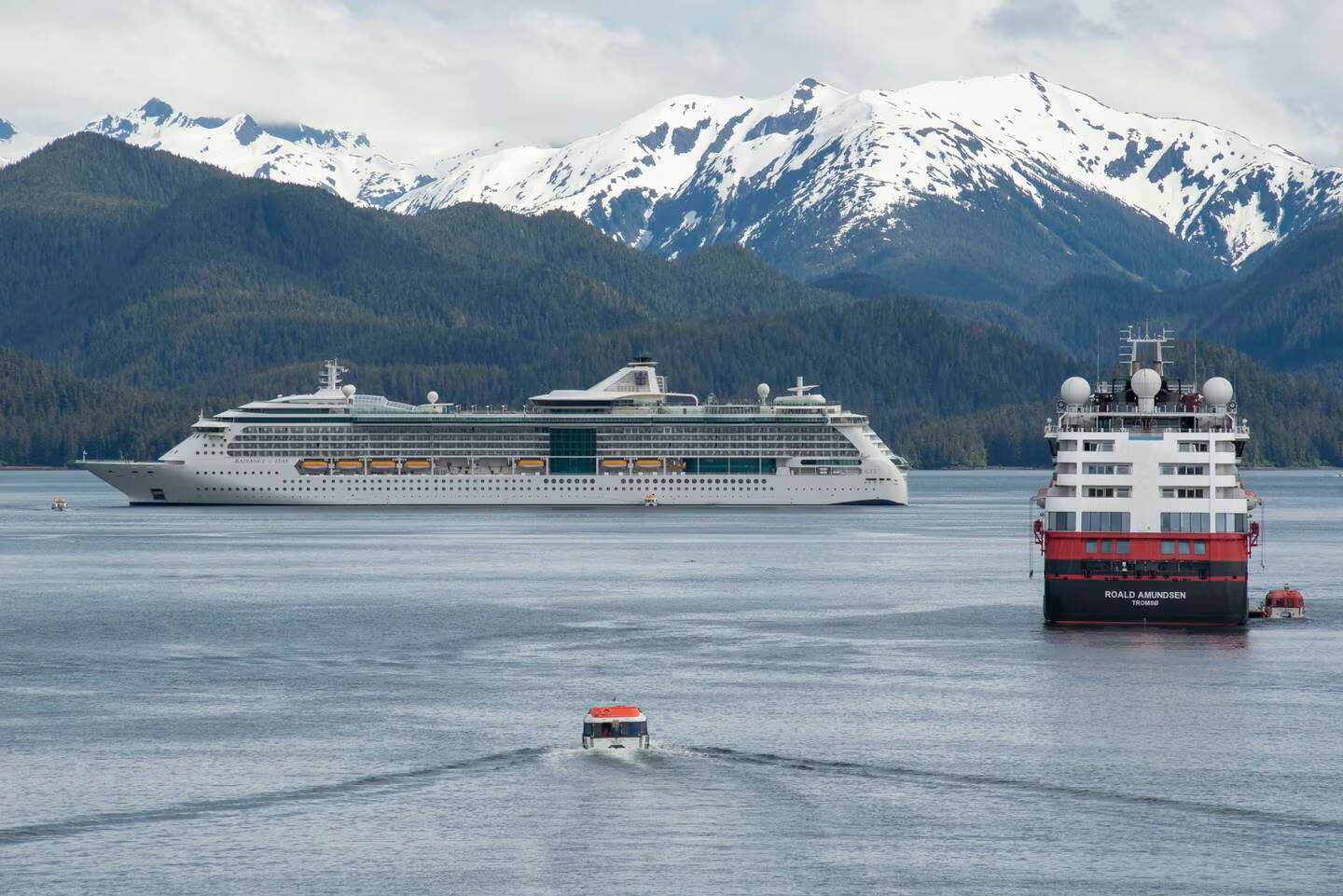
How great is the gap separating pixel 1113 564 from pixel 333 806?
3595 centimetres

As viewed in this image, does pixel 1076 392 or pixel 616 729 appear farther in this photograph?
pixel 1076 392

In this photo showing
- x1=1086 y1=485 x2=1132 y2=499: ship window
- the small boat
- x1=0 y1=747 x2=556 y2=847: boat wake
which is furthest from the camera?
the small boat

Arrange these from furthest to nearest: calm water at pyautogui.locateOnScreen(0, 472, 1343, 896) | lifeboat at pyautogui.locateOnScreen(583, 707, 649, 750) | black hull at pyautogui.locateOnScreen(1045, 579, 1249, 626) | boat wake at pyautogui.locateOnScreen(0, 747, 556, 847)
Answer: black hull at pyautogui.locateOnScreen(1045, 579, 1249, 626)
lifeboat at pyautogui.locateOnScreen(583, 707, 649, 750)
boat wake at pyautogui.locateOnScreen(0, 747, 556, 847)
calm water at pyautogui.locateOnScreen(0, 472, 1343, 896)

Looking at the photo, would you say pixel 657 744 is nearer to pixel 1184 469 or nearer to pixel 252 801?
pixel 252 801

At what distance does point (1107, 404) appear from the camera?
8019cm

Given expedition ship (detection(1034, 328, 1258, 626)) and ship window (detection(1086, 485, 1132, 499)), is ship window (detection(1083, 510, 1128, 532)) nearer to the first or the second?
expedition ship (detection(1034, 328, 1258, 626))

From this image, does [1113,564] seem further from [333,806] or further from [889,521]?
[889,521]

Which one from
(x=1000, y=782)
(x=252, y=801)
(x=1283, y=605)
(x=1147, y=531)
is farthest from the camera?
(x=1283, y=605)

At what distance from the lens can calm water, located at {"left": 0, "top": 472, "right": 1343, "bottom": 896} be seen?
44.8 meters

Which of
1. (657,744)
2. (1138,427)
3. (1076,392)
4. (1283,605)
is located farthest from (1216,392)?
(657,744)

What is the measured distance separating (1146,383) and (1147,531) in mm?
6406

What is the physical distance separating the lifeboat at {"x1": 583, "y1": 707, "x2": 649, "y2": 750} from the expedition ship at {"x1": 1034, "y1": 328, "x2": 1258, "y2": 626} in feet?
84.4

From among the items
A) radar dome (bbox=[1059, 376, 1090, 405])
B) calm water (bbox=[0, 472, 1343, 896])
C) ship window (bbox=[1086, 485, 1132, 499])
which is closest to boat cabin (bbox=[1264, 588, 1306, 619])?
calm water (bbox=[0, 472, 1343, 896])

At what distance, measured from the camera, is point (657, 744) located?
56094mm
